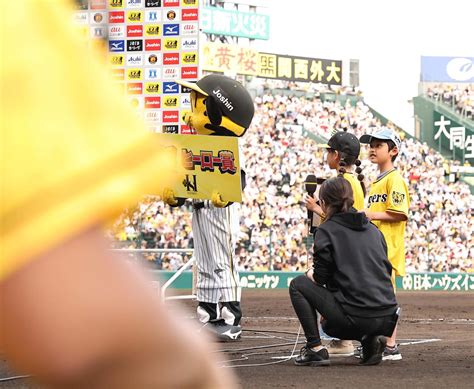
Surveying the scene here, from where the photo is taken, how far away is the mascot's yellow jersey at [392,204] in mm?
8031

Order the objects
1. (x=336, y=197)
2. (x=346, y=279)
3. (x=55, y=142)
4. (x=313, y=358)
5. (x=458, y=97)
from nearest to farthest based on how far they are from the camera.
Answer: (x=55, y=142) < (x=346, y=279) < (x=336, y=197) < (x=313, y=358) < (x=458, y=97)

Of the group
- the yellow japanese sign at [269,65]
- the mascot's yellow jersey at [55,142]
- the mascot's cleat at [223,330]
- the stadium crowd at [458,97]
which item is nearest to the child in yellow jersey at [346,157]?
the mascot's cleat at [223,330]

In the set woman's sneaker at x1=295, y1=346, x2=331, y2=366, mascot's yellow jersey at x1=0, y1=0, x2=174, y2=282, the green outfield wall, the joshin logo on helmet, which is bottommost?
the green outfield wall

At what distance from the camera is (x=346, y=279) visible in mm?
7434

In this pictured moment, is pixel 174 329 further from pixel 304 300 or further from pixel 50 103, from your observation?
pixel 304 300

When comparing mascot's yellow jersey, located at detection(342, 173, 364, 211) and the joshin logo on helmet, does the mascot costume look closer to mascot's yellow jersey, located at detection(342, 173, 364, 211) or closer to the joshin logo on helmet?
the joshin logo on helmet

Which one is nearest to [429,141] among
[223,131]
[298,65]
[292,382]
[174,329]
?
[298,65]

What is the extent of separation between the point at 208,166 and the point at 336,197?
2.28 metres

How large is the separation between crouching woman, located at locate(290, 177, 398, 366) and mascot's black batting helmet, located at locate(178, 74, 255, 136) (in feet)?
8.56

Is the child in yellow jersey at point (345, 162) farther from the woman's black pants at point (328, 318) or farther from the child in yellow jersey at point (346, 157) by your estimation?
the woman's black pants at point (328, 318)

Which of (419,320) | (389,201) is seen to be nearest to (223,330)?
(389,201)

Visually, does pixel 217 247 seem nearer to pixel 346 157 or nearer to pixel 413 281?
pixel 346 157

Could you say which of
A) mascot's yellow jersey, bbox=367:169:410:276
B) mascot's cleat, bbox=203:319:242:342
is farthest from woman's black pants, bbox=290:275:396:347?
mascot's cleat, bbox=203:319:242:342

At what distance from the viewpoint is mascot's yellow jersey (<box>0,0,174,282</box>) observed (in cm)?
85
